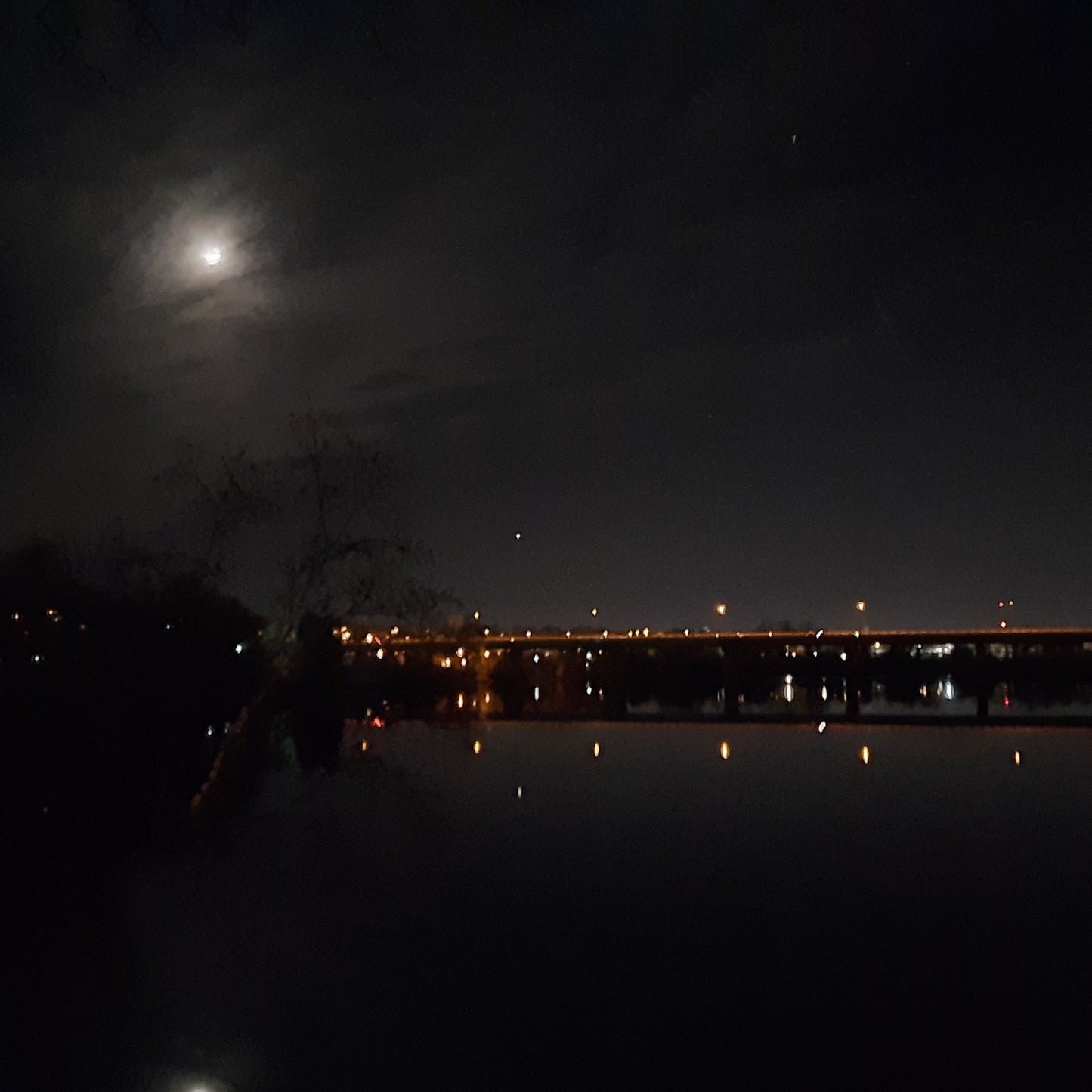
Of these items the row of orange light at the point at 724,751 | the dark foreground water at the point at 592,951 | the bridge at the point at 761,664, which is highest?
the bridge at the point at 761,664

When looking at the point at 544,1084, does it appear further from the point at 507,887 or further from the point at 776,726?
the point at 776,726

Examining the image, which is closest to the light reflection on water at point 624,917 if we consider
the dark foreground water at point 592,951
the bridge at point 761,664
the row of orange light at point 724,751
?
the dark foreground water at point 592,951

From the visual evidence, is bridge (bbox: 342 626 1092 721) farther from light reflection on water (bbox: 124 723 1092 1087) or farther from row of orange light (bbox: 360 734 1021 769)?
light reflection on water (bbox: 124 723 1092 1087)

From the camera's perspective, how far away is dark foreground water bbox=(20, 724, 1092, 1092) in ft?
24.5

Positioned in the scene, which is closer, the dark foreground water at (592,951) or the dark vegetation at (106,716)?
the dark foreground water at (592,951)

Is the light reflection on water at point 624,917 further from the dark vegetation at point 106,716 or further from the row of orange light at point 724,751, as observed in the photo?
the row of orange light at point 724,751

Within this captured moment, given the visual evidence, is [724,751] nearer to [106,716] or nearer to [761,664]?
[106,716]

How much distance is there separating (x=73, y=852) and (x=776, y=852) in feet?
24.3

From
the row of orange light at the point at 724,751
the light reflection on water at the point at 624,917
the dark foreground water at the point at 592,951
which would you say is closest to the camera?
the dark foreground water at the point at 592,951

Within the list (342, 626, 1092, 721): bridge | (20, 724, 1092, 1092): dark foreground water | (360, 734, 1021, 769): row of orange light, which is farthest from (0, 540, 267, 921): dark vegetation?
(342, 626, 1092, 721): bridge

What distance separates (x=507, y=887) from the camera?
1276 cm

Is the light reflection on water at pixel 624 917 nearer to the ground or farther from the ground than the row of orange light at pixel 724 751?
nearer to the ground

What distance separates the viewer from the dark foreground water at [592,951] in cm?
745

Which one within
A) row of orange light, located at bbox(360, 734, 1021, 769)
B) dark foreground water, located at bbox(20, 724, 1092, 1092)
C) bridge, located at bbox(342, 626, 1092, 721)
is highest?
bridge, located at bbox(342, 626, 1092, 721)
